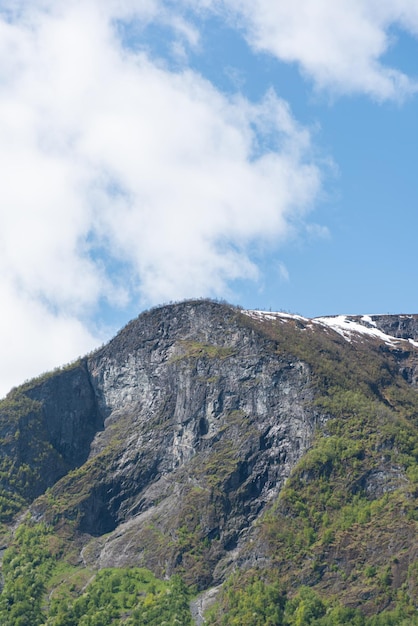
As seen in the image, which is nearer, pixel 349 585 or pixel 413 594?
pixel 413 594

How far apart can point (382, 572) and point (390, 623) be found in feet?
51.7

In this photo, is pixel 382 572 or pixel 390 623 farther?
pixel 382 572

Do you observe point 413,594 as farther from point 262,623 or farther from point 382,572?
point 262,623

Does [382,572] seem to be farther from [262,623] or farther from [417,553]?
[262,623]

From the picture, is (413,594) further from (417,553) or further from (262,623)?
(262,623)

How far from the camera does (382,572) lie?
198 meters

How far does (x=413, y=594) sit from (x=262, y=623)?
1364 inches

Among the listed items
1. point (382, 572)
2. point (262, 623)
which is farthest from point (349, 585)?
point (262, 623)

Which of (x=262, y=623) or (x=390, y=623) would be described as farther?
(x=262, y=623)

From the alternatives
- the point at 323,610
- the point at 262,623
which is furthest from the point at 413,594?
the point at 262,623

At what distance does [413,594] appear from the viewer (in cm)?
18750

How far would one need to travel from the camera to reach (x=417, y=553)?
19662cm

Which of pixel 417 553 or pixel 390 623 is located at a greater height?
pixel 417 553

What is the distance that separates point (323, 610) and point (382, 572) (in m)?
15.9
